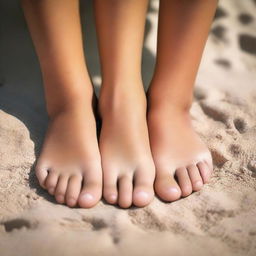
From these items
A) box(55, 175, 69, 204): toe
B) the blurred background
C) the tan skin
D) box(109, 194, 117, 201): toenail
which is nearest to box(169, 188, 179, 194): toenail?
the tan skin

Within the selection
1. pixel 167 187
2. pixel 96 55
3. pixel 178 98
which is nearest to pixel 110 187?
pixel 167 187

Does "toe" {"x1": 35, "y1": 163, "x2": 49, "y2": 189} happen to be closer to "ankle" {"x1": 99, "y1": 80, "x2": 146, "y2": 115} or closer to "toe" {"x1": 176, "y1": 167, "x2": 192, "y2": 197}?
"ankle" {"x1": 99, "y1": 80, "x2": 146, "y2": 115}

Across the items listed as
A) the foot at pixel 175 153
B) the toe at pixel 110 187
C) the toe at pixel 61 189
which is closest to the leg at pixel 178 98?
the foot at pixel 175 153

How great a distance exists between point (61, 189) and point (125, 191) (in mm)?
155

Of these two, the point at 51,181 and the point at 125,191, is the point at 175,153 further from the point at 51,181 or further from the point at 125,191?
the point at 51,181

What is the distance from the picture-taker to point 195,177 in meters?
0.98

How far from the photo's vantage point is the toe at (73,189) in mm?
912

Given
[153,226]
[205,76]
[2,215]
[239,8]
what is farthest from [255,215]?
[239,8]

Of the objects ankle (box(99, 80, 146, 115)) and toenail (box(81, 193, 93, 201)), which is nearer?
toenail (box(81, 193, 93, 201))

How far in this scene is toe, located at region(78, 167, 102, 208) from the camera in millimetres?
906

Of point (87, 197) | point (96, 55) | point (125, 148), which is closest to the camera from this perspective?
point (87, 197)

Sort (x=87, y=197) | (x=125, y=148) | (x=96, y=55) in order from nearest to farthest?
(x=87, y=197) < (x=125, y=148) < (x=96, y=55)

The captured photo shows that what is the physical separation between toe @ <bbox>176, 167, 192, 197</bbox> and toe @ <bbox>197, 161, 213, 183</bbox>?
0.14ft

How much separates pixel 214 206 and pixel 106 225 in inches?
10.3
